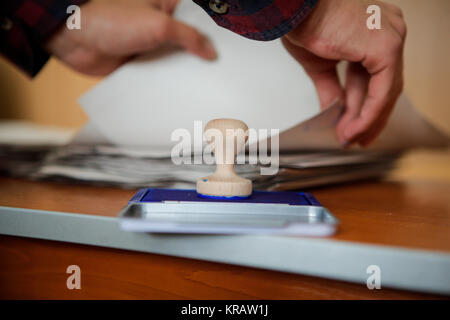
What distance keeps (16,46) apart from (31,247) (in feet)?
1.00

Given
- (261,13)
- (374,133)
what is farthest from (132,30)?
(374,133)

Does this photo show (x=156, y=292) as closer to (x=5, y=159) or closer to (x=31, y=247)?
(x=31, y=247)

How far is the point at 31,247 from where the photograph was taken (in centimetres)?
28

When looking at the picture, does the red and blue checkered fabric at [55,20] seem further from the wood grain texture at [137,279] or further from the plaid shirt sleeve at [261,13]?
the wood grain texture at [137,279]

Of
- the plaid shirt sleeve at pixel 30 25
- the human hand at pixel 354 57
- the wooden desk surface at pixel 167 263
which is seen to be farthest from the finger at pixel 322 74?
the plaid shirt sleeve at pixel 30 25

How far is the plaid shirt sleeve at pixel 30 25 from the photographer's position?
1.34 ft

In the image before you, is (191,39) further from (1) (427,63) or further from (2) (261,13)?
(1) (427,63)

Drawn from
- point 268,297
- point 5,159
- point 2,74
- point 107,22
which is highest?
point 2,74

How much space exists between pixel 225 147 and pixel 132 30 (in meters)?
0.20

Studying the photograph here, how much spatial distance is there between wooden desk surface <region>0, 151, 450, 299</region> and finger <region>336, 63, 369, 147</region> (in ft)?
0.27

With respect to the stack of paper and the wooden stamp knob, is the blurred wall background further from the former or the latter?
the wooden stamp knob

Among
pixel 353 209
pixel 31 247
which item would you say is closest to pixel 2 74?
pixel 31 247

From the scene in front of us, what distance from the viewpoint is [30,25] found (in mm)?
429

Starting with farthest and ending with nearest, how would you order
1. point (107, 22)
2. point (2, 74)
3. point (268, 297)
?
1. point (2, 74)
2. point (107, 22)
3. point (268, 297)
